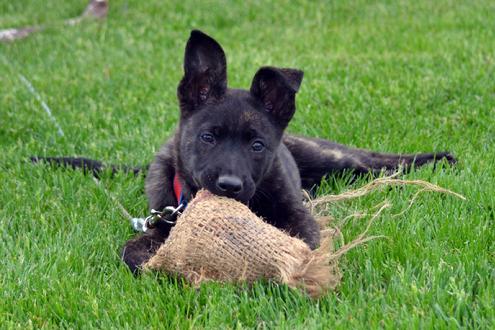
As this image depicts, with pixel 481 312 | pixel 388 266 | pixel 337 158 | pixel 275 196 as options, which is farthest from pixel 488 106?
pixel 481 312

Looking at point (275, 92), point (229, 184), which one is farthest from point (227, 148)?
point (275, 92)

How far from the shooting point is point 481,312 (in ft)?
10.3

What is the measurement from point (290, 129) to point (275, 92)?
213cm

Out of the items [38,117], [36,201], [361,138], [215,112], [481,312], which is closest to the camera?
[481,312]

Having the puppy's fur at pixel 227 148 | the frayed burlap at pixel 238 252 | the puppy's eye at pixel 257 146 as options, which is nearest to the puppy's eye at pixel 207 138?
the puppy's fur at pixel 227 148

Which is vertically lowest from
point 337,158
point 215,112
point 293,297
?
point 337,158

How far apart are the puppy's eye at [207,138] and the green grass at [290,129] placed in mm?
772

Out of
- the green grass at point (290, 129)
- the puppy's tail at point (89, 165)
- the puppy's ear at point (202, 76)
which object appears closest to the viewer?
the green grass at point (290, 129)

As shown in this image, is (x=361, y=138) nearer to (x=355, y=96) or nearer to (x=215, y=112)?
(x=355, y=96)

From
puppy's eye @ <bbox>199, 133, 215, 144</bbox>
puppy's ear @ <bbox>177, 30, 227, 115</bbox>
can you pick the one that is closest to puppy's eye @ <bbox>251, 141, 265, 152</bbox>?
puppy's eye @ <bbox>199, 133, 215, 144</bbox>

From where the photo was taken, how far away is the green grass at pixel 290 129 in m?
3.41

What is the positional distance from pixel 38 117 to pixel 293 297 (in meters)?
4.21

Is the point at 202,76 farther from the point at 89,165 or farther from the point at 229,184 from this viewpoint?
the point at 89,165

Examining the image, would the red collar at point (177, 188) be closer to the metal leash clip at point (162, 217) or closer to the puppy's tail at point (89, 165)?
the metal leash clip at point (162, 217)
